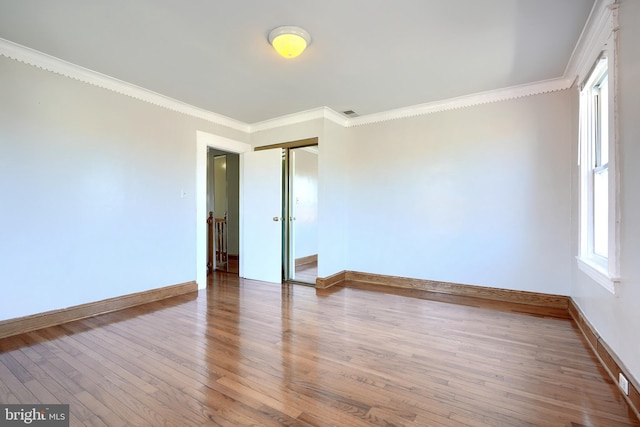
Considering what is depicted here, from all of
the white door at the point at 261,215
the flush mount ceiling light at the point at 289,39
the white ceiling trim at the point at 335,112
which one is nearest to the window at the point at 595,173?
the white ceiling trim at the point at 335,112

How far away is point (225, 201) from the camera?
6.61 meters

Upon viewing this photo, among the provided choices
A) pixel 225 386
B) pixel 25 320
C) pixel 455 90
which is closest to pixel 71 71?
pixel 25 320

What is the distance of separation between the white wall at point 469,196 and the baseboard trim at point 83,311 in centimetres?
268

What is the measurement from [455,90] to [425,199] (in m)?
1.42

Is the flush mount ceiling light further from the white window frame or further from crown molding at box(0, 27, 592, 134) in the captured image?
the white window frame

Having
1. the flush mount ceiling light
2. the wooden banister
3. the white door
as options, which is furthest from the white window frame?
the wooden banister

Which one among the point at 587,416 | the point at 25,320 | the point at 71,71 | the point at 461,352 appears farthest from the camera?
the point at 71,71

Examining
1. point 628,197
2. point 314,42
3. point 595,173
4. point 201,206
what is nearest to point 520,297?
point 595,173

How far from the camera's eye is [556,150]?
327cm

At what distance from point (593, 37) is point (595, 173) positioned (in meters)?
1.12

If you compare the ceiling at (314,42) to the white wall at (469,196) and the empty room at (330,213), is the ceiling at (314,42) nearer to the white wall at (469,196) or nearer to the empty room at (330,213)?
the empty room at (330,213)

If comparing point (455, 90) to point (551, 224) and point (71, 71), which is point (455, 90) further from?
point (71, 71)

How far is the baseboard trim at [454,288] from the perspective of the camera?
131 inches

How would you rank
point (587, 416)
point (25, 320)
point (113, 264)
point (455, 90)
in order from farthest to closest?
point (455, 90) → point (113, 264) → point (25, 320) → point (587, 416)
